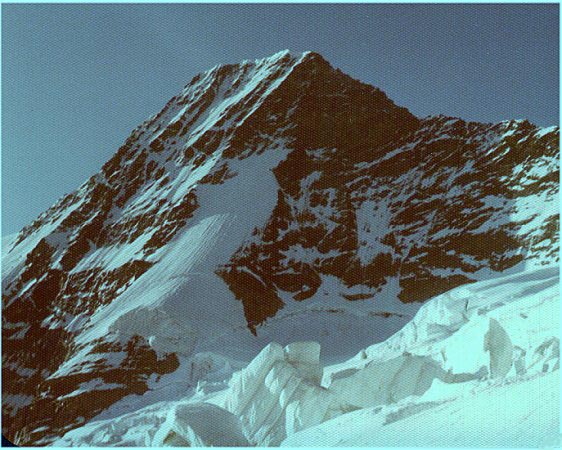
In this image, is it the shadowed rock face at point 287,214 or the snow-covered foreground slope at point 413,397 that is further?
the shadowed rock face at point 287,214

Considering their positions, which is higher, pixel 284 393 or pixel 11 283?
pixel 11 283

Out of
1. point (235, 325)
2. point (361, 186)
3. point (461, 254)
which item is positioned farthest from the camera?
point (361, 186)

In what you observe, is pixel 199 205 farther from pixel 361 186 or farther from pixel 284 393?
pixel 284 393

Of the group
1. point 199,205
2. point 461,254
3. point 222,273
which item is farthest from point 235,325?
point 461,254

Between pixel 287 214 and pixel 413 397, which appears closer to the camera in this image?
pixel 413 397

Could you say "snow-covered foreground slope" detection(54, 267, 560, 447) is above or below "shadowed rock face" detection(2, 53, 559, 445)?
below
